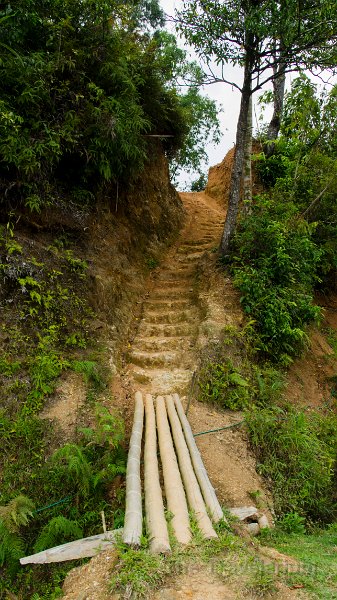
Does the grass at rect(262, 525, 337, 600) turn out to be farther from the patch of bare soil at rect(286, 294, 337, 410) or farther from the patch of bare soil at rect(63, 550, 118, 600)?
the patch of bare soil at rect(286, 294, 337, 410)

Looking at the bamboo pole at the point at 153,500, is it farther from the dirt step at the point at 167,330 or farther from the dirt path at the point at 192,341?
the dirt step at the point at 167,330

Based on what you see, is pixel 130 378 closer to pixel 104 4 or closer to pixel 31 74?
pixel 31 74

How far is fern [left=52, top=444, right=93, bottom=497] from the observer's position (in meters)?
3.83

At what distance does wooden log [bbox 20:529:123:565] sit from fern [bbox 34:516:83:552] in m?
0.42

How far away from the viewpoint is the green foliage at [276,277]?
22.8 feet

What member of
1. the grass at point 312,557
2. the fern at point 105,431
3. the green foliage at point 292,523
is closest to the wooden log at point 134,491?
the fern at point 105,431

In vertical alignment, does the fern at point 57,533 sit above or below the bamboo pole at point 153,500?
below

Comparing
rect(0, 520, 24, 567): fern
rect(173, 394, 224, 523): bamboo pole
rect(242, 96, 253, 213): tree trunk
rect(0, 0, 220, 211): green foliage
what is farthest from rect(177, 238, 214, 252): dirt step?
rect(0, 520, 24, 567): fern

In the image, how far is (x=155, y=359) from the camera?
6562 mm

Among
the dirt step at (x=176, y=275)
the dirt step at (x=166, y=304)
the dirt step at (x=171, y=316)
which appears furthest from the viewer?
the dirt step at (x=176, y=275)

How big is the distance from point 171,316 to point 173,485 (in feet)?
14.8

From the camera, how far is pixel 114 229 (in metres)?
8.16

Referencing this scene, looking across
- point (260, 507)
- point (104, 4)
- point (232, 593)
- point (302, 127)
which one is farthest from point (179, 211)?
point (232, 593)

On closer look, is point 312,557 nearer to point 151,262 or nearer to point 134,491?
point 134,491
